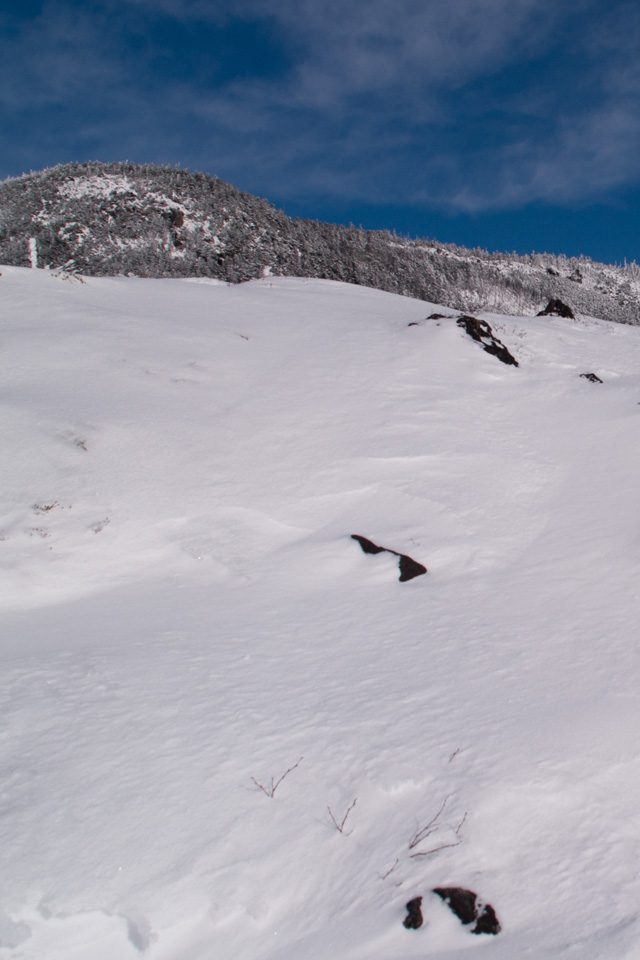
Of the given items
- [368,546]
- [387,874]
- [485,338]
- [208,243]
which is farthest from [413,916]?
[208,243]

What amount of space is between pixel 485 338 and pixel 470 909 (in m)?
13.7

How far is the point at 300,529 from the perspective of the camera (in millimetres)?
7566

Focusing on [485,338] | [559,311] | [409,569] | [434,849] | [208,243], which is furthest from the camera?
[208,243]

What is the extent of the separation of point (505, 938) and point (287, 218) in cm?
7821

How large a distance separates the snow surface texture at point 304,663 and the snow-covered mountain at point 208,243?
42.6 meters

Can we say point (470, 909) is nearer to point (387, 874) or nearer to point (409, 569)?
point (387, 874)

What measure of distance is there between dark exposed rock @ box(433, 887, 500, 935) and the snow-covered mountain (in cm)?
5027

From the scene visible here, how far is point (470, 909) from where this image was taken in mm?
2732

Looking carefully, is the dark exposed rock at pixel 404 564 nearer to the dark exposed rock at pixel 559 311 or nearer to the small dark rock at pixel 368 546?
the small dark rock at pixel 368 546

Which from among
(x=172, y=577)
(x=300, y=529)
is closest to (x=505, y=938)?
(x=172, y=577)

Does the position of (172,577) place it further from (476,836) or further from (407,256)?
(407,256)

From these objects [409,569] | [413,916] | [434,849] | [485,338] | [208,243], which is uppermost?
[208,243]

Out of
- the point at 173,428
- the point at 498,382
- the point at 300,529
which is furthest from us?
the point at 498,382

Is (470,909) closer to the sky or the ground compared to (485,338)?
closer to the ground
